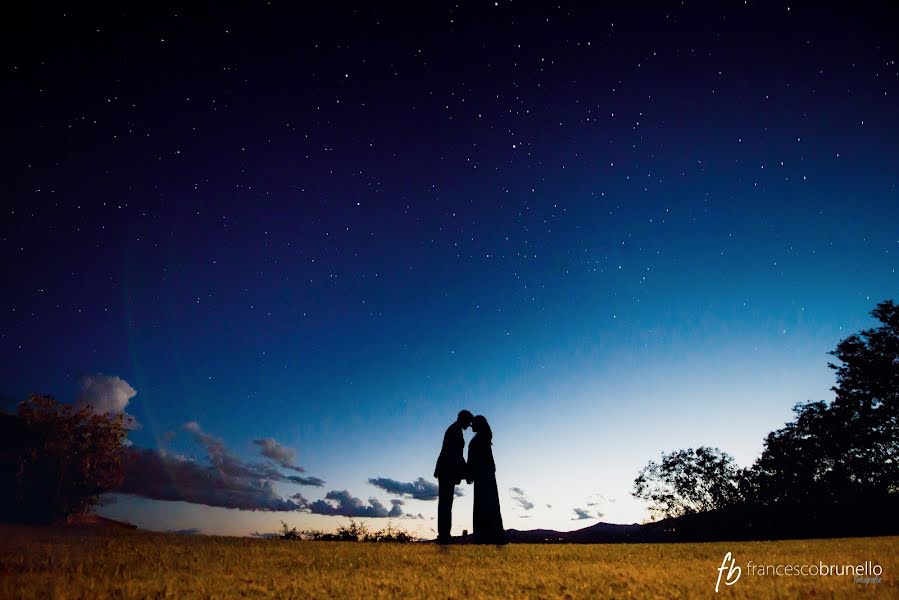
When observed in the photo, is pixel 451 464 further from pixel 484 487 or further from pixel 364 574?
pixel 364 574

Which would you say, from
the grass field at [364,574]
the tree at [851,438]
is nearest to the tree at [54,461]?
the grass field at [364,574]

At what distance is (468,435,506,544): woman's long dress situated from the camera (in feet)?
41.0

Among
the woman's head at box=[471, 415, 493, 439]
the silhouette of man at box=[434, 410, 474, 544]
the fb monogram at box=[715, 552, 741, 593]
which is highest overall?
the woman's head at box=[471, 415, 493, 439]

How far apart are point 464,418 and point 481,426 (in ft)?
2.32

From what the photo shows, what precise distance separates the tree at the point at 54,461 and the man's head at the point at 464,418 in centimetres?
3484

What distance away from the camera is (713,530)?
114ft

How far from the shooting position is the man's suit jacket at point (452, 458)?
12188mm

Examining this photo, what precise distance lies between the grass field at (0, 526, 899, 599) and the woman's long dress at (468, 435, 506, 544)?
3195 millimetres

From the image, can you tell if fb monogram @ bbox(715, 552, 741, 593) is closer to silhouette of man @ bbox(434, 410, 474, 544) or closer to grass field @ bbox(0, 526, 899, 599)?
grass field @ bbox(0, 526, 899, 599)

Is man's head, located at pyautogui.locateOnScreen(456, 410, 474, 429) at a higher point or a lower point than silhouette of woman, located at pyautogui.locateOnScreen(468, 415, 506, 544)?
higher

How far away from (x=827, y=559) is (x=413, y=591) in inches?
304

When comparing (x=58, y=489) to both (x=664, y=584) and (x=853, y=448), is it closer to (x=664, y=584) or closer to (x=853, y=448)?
(x=664, y=584)

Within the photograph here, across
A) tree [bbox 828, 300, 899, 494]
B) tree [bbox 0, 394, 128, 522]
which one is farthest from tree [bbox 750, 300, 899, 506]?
tree [bbox 0, 394, 128, 522]

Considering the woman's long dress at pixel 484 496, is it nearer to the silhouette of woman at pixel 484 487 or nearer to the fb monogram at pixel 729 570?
the silhouette of woman at pixel 484 487
